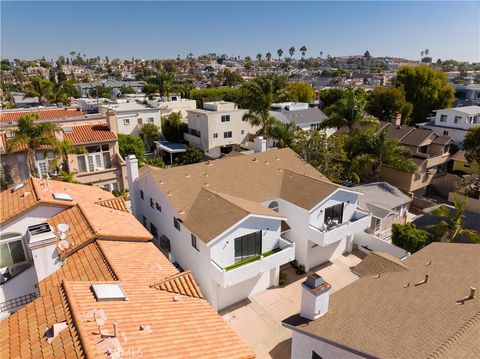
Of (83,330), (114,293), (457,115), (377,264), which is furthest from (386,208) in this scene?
(457,115)

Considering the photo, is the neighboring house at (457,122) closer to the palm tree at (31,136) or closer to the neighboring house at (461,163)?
the neighboring house at (461,163)

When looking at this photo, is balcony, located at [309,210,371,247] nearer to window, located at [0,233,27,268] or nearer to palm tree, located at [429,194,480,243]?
palm tree, located at [429,194,480,243]

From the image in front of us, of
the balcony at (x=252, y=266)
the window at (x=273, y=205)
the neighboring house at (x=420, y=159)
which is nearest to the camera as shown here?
the balcony at (x=252, y=266)

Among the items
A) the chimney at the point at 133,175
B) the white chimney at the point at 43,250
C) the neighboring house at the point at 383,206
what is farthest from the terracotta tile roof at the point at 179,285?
the neighboring house at the point at 383,206

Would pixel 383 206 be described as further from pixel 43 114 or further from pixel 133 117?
pixel 43 114

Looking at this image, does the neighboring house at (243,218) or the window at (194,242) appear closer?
the neighboring house at (243,218)

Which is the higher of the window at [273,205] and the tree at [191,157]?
the window at [273,205]
